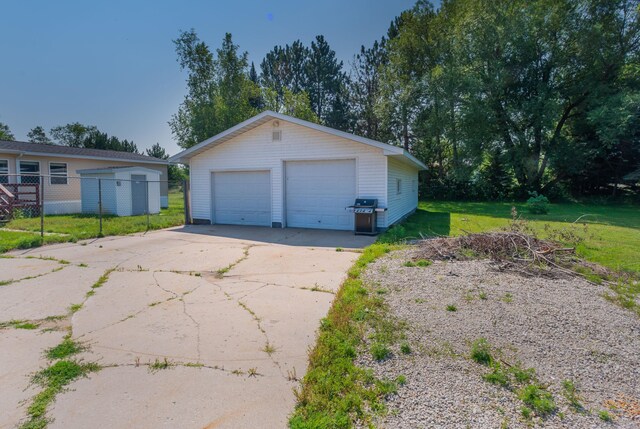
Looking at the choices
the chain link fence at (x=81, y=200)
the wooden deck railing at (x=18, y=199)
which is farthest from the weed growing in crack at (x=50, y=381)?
the wooden deck railing at (x=18, y=199)

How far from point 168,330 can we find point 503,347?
320 cm

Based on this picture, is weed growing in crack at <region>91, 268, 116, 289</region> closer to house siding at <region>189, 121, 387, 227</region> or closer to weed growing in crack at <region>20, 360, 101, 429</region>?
weed growing in crack at <region>20, 360, 101, 429</region>

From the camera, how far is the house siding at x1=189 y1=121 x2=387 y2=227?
A: 972cm

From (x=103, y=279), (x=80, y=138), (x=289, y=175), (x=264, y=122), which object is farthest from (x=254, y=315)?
(x=80, y=138)

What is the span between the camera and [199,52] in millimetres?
21812

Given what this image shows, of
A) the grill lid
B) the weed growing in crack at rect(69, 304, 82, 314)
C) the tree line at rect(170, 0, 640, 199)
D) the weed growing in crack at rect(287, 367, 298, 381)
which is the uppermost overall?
the tree line at rect(170, 0, 640, 199)

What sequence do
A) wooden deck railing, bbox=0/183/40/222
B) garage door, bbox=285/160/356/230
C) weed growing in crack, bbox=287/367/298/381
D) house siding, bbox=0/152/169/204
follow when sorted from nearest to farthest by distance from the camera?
weed growing in crack, bbox=287/367/298/381, garage door, bbox=285/160/356/230, wooden deck railing, bbox=0/183/40/222, house siding, bbox=0/152/169/204

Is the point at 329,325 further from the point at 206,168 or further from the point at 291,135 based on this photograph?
the point at 206,168

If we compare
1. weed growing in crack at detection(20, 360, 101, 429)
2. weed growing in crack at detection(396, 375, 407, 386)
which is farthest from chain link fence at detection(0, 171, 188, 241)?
weed growing in crack at detection(396, 375, 407, 386)

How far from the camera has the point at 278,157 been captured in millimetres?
10789

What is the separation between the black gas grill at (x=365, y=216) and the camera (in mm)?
9320

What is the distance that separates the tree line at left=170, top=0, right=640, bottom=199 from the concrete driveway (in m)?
17.1

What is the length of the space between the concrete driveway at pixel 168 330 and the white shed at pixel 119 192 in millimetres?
8588

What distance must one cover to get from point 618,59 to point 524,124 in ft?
18.0
